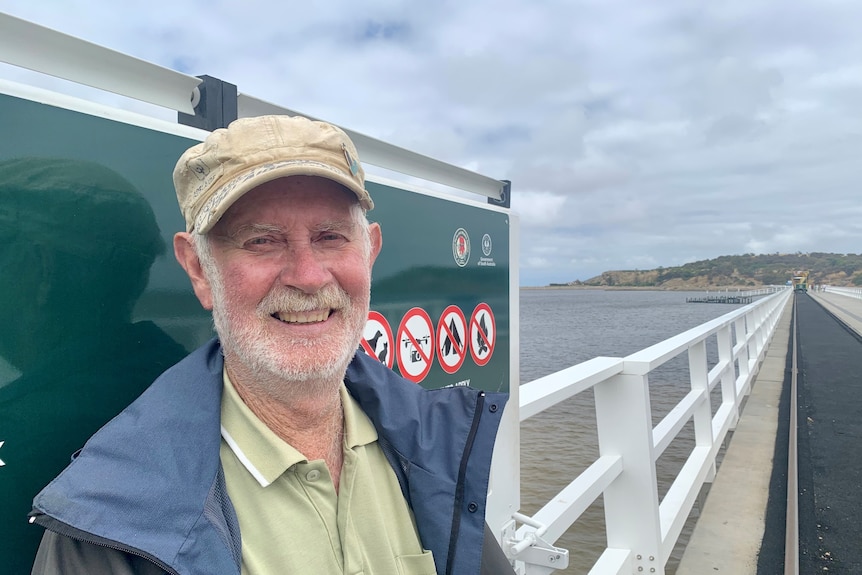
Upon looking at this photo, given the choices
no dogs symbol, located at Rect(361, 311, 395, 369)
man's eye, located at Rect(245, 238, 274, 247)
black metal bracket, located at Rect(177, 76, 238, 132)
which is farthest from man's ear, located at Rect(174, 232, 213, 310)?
no dogs symbol, located at Rect(361, 311, 395, 369)

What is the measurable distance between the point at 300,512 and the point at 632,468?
7.30 feet

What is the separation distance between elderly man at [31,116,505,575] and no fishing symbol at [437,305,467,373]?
62 cm

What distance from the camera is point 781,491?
5.02 metres

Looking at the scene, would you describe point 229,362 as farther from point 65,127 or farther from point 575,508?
point 575,508

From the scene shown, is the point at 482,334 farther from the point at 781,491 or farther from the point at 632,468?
the point at 781,491

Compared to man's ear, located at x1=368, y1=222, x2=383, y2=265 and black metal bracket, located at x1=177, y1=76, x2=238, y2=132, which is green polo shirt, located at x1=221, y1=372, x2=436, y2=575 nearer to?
man's ear, located at x1=368, y1=222, x2=383, y2=265

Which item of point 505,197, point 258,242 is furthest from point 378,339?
point 505,197

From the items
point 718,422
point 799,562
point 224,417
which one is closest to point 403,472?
point 224,417

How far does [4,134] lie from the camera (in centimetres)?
110

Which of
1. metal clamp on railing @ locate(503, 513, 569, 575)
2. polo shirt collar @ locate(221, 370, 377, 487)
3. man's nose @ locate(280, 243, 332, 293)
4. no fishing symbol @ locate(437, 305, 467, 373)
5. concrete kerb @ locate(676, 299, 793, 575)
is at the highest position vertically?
man's nose @ locate(280, 243, 332, 293)

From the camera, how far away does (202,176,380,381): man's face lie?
1.32 meters

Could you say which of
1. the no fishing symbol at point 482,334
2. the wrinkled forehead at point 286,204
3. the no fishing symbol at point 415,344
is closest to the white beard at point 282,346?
the wrinkled forehead at point 286,204

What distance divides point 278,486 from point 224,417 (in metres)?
0.20

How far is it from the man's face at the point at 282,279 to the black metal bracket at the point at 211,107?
0.31m
